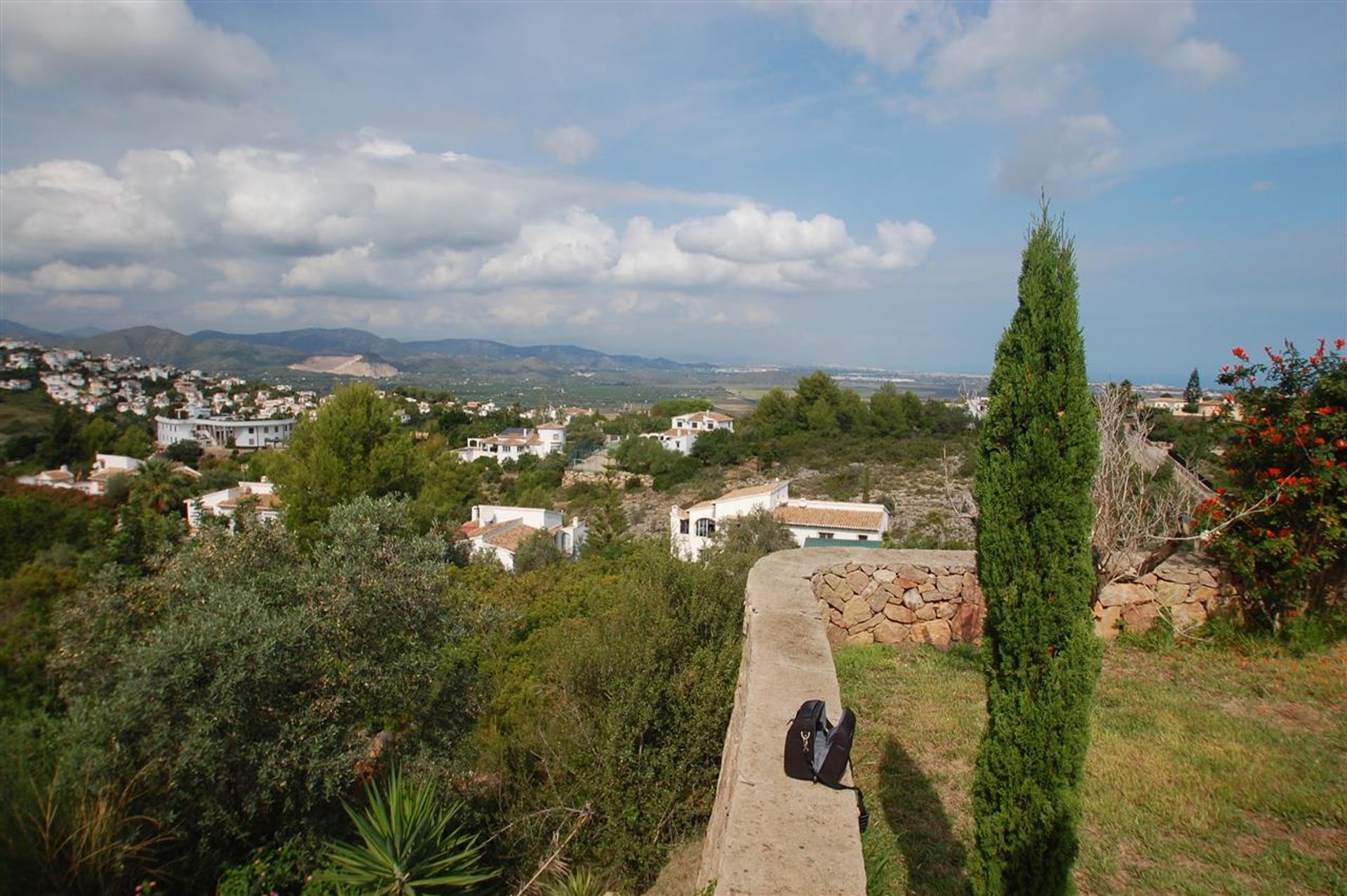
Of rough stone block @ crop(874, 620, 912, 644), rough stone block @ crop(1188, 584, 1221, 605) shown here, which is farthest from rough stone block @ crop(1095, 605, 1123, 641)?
rough stone block @ crop(874, 620, 912, 644)

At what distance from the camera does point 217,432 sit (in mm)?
80312

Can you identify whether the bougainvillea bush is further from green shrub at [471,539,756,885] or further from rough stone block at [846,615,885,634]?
green shrub at [471,539,756,885]

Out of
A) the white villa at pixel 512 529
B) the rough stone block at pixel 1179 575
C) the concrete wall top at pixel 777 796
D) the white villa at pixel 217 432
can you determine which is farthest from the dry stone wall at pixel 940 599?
the white villa at pixel 217 432

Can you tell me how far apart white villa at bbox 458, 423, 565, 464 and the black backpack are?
5936 centimetres

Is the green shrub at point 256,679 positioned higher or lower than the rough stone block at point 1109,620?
lower

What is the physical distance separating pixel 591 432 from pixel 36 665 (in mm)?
68793

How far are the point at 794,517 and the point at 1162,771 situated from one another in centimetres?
2191

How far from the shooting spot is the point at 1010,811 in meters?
2.79

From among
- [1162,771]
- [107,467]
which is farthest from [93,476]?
[1162,771]

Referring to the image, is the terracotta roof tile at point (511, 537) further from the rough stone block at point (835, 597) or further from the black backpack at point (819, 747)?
the black backpack at point (819, 747)

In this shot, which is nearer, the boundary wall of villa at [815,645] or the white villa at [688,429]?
the boundary wall of villa at [815,645]

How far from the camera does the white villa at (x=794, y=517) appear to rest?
24.3 m

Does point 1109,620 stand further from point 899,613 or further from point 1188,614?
point 899,613

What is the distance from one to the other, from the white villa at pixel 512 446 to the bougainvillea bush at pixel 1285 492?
57.6 meters
